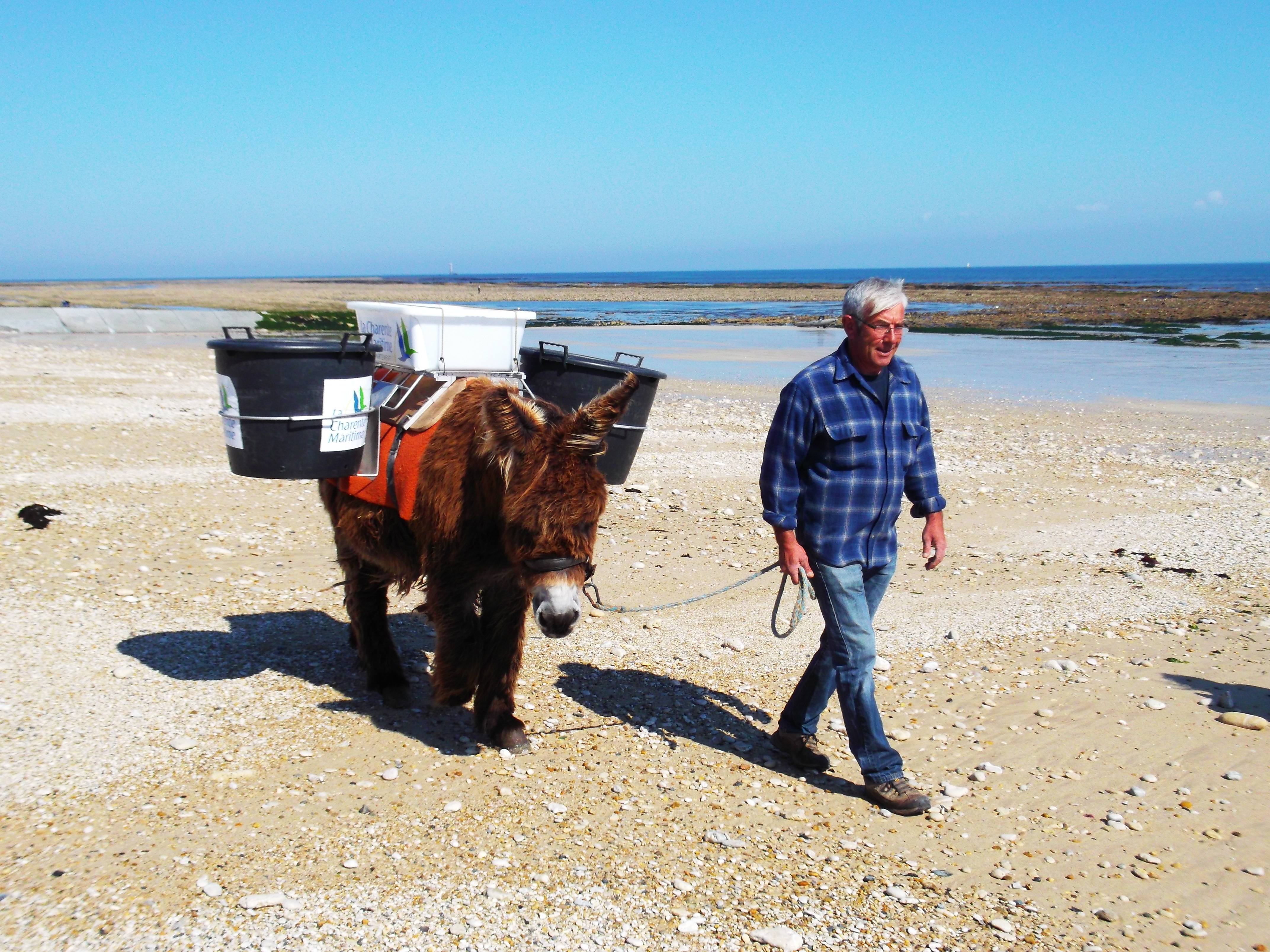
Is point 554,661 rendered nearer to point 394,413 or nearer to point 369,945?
point 394,413

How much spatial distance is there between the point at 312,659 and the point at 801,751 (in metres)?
3.32

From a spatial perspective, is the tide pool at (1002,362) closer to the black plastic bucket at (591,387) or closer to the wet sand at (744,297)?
the wet sand at (744,297)

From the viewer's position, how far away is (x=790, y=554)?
14.3 feet

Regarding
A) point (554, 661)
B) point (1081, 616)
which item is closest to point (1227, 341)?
point (1081, 616)

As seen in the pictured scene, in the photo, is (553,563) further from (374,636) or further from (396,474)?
(374,636)

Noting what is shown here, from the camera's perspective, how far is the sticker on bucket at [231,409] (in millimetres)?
4734

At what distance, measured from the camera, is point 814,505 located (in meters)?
4.46

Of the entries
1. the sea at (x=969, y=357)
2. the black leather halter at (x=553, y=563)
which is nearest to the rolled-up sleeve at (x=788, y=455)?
the black leather halter at (x=553, y=563)

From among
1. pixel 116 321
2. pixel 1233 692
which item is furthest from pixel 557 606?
pixel 116 321

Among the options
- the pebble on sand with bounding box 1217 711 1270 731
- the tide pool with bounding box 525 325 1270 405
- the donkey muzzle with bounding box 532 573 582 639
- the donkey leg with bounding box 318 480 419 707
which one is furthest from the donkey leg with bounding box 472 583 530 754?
the tide pool with bounding box 525 325 1270 405

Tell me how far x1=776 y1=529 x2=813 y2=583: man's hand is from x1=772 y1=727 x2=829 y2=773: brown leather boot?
1.12 metres

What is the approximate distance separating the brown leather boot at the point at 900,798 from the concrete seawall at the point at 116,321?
106 ft

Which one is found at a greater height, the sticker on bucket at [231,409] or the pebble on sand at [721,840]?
the sticker on bucket at [231,409]

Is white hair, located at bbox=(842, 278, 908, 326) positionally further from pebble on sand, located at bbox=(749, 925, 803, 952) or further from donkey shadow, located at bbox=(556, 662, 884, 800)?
pebble on sand, located at bbox=(749, 925, 803, 952)
